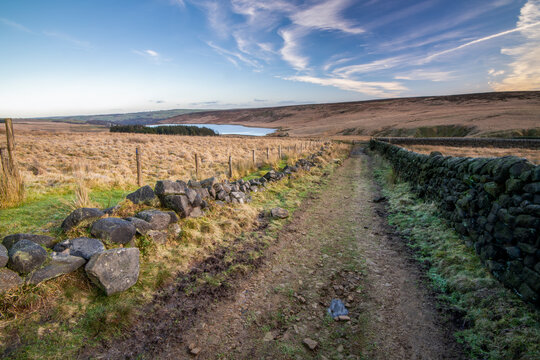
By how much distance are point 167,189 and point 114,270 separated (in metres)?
2.84

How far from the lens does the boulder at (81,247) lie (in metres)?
3.94

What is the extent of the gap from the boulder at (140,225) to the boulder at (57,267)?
Result: 128 cm

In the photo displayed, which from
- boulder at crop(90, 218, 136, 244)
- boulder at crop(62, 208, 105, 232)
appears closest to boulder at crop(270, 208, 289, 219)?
boulder at crop(90, 218, 136, 244)

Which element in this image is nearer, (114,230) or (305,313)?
(305,313)

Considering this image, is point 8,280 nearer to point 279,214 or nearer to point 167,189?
point 167,189

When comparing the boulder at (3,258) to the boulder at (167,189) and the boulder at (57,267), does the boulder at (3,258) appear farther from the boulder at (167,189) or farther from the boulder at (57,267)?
the boulder at (167,189)

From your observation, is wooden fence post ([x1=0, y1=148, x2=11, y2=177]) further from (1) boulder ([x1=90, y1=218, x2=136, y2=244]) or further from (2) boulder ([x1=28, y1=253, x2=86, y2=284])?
(2) boulder ([x1=28, y1=253, x2=86, y2=284])

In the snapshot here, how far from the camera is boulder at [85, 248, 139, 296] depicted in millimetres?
3732

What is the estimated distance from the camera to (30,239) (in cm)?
406

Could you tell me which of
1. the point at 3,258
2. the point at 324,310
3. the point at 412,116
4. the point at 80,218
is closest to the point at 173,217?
the point at 80,218

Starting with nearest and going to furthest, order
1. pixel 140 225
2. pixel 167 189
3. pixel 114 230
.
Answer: pixel 114 230
pixel 140 225
pixel 167 189

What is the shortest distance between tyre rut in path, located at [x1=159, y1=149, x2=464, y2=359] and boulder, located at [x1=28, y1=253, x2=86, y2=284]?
6.32 ft

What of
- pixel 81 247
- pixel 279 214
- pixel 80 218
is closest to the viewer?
pixel 81 247

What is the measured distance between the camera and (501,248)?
13.8ft
